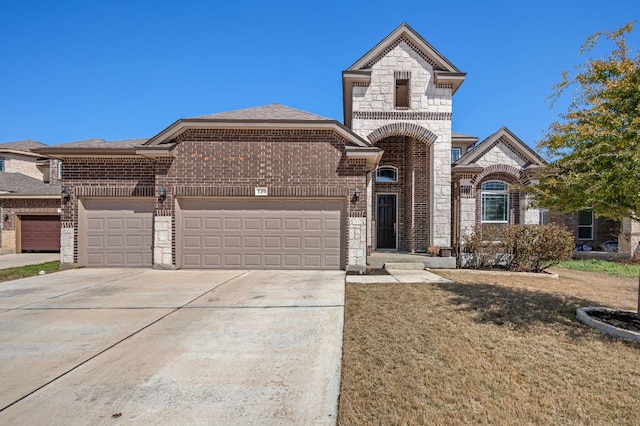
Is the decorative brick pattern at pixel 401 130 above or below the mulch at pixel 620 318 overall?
above

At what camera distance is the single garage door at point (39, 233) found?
17078 millimetres

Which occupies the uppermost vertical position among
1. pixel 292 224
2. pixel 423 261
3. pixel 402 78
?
pixel 402 78

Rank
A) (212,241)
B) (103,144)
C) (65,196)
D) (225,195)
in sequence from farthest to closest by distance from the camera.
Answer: (103,144)
(65,196)
(212,241)
(225,195)

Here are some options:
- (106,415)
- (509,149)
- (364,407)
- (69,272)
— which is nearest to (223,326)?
(106,415)

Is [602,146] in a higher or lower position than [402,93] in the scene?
lower

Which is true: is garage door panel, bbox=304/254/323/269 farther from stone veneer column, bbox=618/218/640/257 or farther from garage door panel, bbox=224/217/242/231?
stone veneer column, bbox=618/218/640/257

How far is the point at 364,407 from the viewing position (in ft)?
9.57

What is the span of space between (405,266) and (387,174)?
16.5 feet

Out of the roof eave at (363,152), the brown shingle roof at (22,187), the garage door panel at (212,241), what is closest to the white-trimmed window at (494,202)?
the roof eave at (363,152)

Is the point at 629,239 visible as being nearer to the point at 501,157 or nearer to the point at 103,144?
the point at 501,157

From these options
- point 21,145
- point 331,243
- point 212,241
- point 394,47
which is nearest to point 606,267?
point 331,243

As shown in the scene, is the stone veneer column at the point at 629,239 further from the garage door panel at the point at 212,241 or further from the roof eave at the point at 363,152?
the garage door panel at the point at 212,241

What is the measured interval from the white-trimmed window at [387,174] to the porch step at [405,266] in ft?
15.2

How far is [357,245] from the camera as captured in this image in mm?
10117
